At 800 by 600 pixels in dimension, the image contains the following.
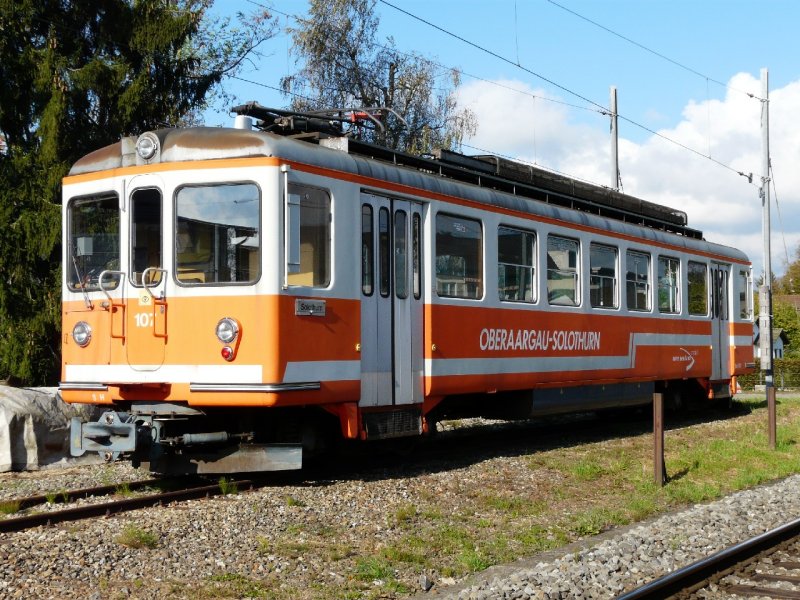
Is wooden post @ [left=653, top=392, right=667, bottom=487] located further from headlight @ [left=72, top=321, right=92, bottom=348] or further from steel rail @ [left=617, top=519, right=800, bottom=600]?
headlight @ [left=72, top=321, right=92, bottom=348]

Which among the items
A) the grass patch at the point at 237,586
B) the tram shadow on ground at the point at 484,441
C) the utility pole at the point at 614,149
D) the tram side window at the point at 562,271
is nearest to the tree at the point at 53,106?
the tram shadow on ground at the point at 484,441

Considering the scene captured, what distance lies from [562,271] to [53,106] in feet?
31.9

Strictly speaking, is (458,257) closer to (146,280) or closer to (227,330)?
(227,330)

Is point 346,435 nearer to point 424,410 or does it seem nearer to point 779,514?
point 424,410

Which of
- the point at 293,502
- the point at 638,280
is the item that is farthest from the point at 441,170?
the point at 638,280

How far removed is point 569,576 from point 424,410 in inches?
172

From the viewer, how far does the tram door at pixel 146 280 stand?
9305 mm

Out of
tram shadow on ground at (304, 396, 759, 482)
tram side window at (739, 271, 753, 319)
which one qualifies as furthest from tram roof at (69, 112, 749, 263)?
tram shadow on ground at (304, 396, 759, 482)

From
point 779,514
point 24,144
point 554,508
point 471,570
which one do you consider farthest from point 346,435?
point 24,144

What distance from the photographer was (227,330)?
9023mm

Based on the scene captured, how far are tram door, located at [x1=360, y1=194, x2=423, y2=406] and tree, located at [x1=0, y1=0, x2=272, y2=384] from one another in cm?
903

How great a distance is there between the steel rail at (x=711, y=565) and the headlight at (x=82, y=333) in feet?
19.1

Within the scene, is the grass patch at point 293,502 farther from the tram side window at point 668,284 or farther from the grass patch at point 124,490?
the tram side window at point 668,284

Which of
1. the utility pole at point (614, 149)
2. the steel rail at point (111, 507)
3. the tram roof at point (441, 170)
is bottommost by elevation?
the steel rail at point (111, 507)
